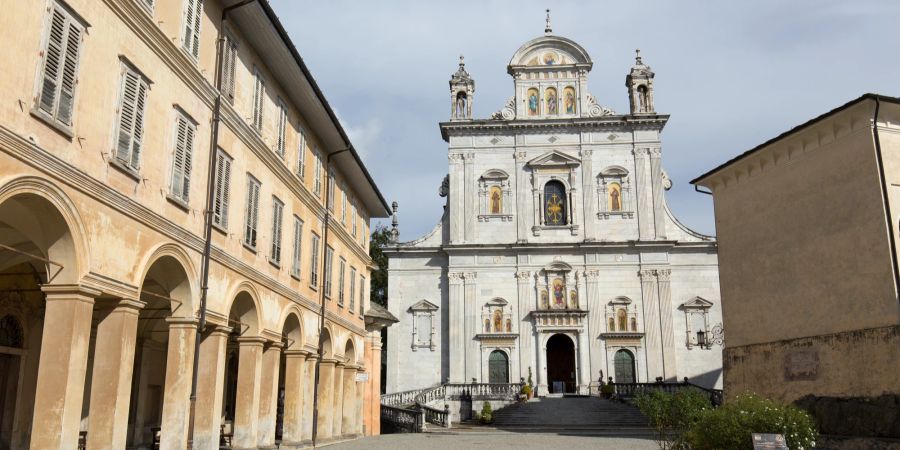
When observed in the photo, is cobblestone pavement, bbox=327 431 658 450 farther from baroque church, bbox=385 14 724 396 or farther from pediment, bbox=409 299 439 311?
pediment, bbox=409 299 439 311

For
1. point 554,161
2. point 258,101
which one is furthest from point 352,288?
point 554,161

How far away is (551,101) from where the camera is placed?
2045 inches

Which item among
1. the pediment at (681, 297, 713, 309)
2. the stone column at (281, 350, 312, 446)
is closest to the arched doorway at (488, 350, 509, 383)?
the pediment at (681, 297, 713, 309)

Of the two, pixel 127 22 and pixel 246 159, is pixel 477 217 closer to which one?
pixel 246 159

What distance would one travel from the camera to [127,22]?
40.1ft

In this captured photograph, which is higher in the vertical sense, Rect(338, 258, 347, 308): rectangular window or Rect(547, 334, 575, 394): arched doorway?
Rect(338, 258, 347, 308): rectangular window

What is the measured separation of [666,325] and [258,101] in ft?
116

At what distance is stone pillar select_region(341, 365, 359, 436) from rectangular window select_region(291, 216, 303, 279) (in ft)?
26.9

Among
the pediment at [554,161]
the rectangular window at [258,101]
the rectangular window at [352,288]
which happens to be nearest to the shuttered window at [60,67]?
the rectangular window at [258,101]

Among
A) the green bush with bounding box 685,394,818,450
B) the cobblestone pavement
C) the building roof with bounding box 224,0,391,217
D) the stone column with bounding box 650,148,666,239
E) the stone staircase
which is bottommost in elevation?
the cobblestone pavement

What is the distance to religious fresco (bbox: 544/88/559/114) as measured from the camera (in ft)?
170

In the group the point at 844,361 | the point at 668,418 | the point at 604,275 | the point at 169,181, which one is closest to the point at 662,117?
the point at 604,275

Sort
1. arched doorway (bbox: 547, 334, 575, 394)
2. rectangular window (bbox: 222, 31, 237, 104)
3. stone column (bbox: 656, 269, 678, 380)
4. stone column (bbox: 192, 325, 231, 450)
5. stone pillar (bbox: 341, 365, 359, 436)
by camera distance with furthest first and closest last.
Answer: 1. arched doorway (bbox: 547, 334, 575, 394)
2. stone column (bbox: 656, 269, 678, 380)
3. stone pillar (bbox: 341, 365, 359, 436)
4. rectangular window (bbox: 222, 31, 237, 104)
5. stone column (bbox: 192, 325, 231, 450)

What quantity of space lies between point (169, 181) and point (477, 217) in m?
37.2
